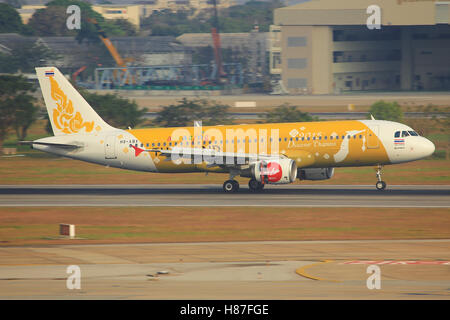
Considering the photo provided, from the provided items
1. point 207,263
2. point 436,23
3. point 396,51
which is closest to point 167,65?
point 396,51

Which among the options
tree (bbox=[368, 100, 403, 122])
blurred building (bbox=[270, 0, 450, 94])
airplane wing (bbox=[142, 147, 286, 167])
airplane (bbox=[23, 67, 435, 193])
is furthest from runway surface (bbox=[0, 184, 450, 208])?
blurred building (bbox=[270, 0, 450, 94])

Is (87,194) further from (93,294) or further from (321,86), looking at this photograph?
(321,86)

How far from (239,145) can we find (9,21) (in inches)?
6182

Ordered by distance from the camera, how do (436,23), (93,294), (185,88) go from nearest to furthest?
(93,294)
(436,23)
(185,88)

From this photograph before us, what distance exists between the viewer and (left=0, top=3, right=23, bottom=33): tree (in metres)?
189

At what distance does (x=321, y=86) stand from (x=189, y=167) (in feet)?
359

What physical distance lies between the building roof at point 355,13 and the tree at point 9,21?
7627 cm

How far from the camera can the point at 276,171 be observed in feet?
154

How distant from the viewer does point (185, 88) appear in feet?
545

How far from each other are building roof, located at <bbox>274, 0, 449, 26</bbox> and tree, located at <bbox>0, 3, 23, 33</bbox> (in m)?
76.3

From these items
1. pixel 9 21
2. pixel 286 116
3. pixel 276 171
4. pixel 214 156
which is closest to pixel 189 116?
pixel 286 116

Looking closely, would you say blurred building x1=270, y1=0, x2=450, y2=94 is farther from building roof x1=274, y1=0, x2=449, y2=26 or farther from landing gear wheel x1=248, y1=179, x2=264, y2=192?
landing gear wheel x1=248, y1=179, x2=264, y2=192

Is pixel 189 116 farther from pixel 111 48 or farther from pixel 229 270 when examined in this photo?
pixel 111 48

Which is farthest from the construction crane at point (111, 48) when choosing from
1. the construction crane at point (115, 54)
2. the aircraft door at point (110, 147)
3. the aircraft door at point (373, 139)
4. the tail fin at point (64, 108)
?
the aircraft door at point (373, 139)
